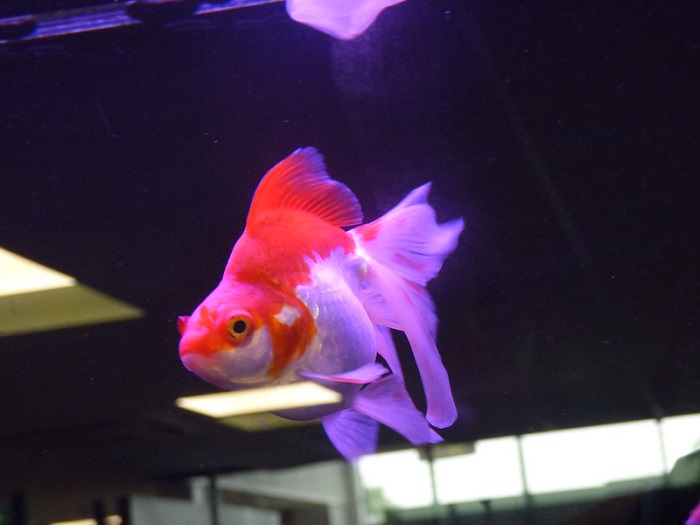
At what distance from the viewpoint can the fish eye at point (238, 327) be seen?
358 mm

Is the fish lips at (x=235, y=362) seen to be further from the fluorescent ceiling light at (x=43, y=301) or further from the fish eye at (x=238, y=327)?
the fluorescent ceiling light at (x=43, y=301)

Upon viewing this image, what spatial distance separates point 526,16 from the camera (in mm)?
966

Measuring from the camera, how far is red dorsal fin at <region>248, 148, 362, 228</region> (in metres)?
0.46

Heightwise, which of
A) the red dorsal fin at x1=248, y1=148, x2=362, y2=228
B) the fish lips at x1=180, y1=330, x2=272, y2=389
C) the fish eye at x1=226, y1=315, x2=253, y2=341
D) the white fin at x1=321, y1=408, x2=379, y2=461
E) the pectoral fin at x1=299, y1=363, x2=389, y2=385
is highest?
the red dorsal fin at x1=248, y1=148, x2=362, y2=228

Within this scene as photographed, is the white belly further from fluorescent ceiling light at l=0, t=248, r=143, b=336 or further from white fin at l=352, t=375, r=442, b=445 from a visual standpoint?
fluorescent ceiling light at l=0, t=248, r=143, b=336

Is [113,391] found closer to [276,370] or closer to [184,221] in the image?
[184,221]

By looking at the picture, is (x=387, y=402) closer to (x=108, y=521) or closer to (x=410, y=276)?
(x=410, y=276)

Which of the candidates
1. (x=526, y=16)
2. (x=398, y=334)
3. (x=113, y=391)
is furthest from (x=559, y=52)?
(x=113, y=391)

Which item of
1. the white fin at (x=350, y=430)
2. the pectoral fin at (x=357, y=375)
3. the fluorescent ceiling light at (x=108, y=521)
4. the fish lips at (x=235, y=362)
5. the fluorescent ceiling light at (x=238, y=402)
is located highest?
the fluorescent ceiling light at (x=238, y=402)

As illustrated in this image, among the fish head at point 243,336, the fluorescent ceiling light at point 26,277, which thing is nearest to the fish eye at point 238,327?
the fish head at point 243,336

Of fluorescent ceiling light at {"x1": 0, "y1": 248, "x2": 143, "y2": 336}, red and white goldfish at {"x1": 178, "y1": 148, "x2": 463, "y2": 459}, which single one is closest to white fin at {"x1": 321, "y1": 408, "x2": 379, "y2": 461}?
red and white goldfish at {"x1": 178, "y1": 148, "x2": 463, "y2": 459}

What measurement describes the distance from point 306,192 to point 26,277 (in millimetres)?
706

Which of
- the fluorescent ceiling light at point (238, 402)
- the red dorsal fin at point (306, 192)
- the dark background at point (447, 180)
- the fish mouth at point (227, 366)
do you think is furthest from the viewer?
the dark background at point (447, 180)

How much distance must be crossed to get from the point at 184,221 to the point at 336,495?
0.46 metres
